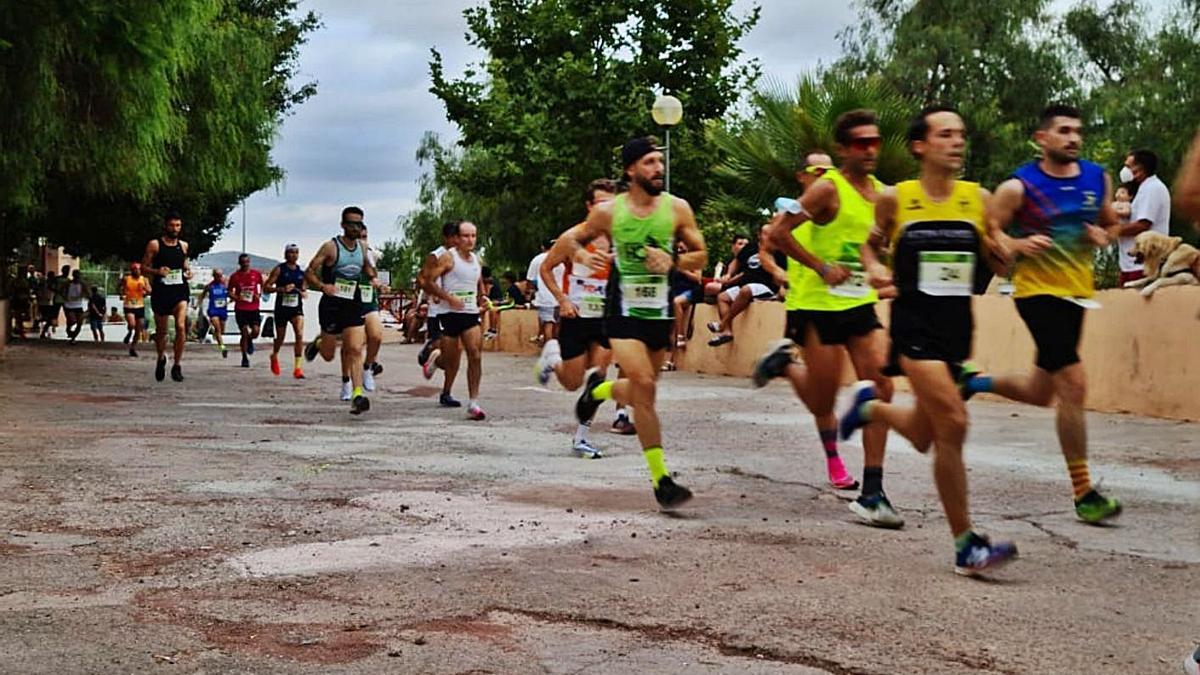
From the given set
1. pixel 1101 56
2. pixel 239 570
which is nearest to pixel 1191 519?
pixel 239 570

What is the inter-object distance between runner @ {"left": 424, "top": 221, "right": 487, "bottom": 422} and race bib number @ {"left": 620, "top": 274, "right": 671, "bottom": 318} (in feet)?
Answer: 19.4

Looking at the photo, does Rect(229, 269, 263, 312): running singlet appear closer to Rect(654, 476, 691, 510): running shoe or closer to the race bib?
the race bib

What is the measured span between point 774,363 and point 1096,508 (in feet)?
5.62

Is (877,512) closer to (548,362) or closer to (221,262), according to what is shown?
(548,362)

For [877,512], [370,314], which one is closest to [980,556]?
[877,512]

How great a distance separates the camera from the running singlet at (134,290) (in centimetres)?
3238

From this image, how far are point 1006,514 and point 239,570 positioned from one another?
3.86 m

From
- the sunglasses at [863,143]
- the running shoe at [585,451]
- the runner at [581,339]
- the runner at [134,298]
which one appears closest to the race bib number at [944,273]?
the sunglasses at [863,143]

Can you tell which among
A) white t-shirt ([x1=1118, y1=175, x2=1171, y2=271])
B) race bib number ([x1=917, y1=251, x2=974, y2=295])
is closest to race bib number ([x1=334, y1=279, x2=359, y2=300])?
white t-shirt ([x1=1118, y1=175, x2=1171, y2=271])

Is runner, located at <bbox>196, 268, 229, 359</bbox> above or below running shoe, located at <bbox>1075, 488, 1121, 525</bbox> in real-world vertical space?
above

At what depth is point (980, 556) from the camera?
593 centimetres

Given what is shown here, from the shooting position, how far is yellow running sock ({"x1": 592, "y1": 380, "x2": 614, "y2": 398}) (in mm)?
8484

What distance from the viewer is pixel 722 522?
7.36 m

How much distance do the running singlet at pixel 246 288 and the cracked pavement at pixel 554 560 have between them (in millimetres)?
14658
